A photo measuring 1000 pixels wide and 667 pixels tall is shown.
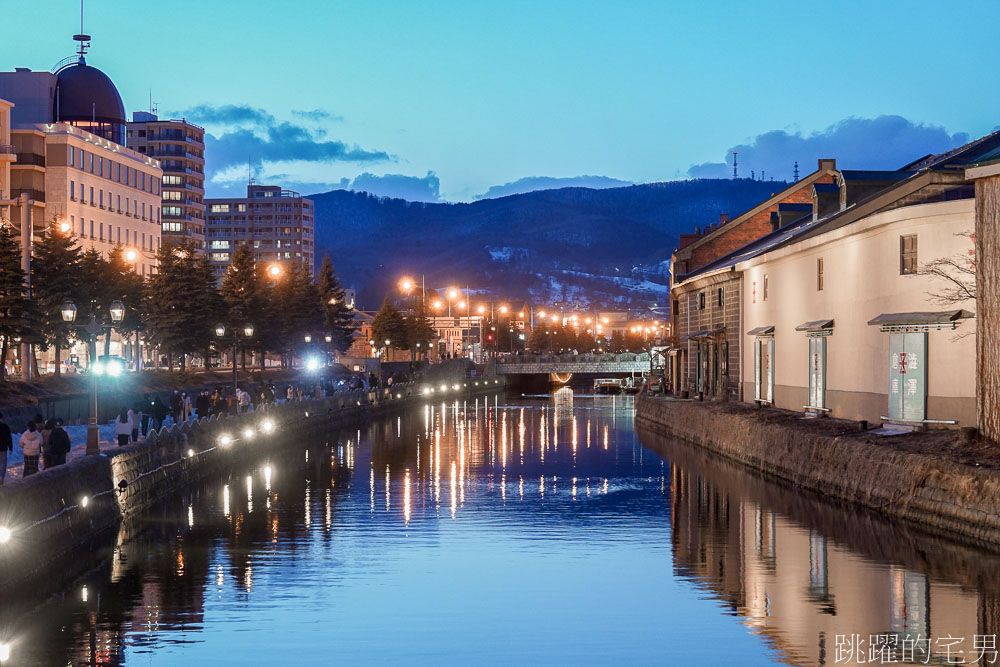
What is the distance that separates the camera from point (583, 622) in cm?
2036

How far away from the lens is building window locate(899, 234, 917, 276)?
128 ft

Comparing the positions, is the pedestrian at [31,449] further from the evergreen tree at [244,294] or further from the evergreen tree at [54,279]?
the evergreen tree at [244,294]

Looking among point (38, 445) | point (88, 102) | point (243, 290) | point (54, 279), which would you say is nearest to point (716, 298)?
point (54, 279)

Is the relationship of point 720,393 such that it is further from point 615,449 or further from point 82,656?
point 82,656

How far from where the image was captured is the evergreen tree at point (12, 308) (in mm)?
69125

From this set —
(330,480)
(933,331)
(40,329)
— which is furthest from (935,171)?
(40,329)

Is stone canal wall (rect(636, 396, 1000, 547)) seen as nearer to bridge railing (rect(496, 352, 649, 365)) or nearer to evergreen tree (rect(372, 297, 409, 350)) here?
bridge railing (rect(496, 352, 649, 365))

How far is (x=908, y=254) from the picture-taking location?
3922 cm

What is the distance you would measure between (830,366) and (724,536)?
740 inches

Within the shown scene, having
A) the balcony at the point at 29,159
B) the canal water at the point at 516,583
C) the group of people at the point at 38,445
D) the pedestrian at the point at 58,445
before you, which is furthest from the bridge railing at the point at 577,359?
the pedestrian at the point at 58,445

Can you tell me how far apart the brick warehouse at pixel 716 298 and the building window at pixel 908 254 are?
2215 centimetres

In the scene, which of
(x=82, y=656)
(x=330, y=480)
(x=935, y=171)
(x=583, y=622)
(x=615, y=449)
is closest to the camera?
(x=82, y=656)

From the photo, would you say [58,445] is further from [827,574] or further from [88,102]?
[88,102]

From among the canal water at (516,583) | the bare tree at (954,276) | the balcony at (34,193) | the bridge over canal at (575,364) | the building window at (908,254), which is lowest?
the canal water at (516,583)
